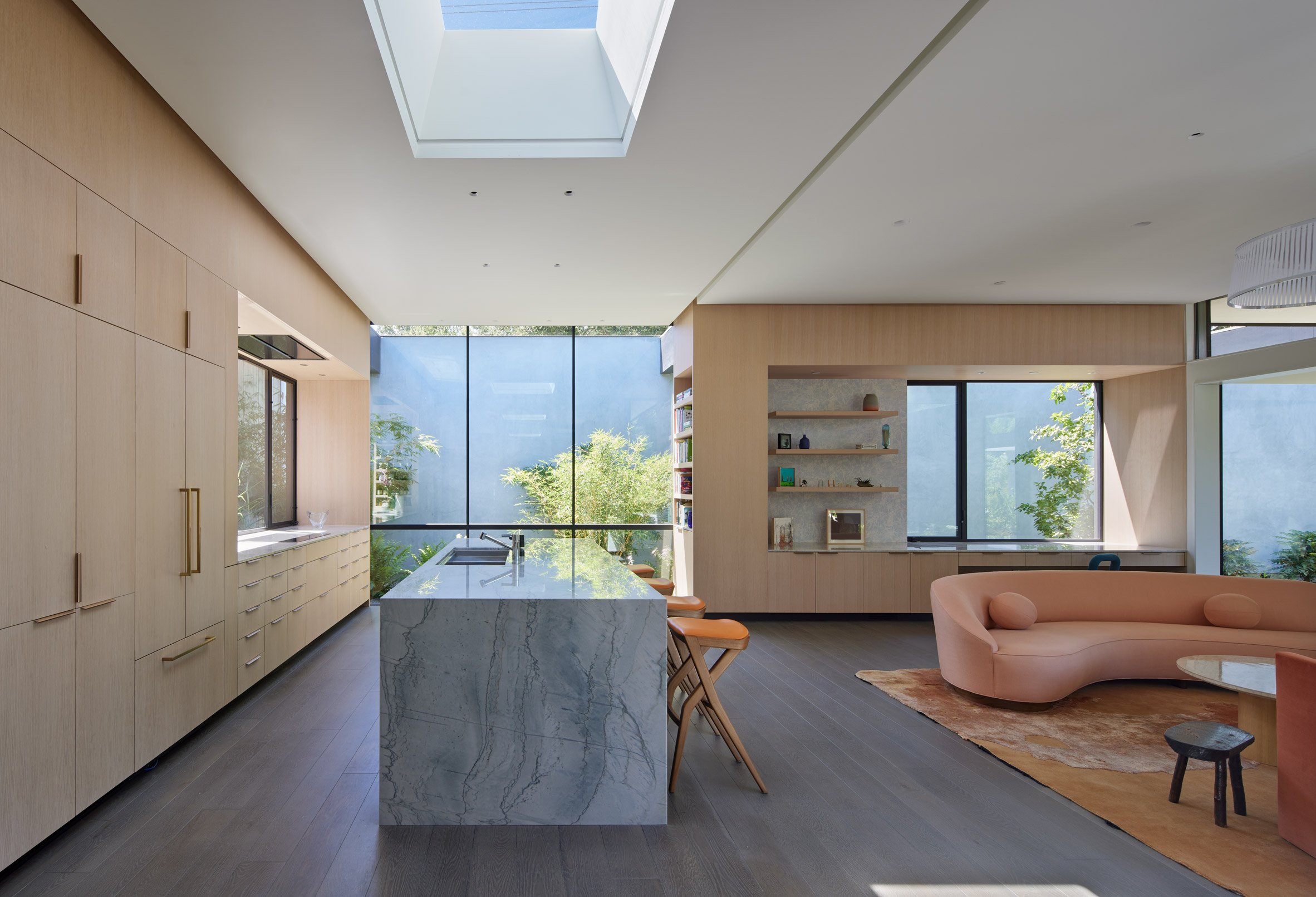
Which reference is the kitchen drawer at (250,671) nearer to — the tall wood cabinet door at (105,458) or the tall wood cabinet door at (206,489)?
the tall wood cabinet door at (206,489)

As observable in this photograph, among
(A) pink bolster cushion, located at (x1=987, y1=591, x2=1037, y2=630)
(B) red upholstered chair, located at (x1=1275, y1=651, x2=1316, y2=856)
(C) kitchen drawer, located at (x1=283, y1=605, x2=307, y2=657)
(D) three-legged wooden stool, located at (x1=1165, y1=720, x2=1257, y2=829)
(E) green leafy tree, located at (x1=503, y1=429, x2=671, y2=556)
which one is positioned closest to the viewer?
(B) red upholstered chair, located at (x1=1275, y1=651, x2=1316, y2=856)

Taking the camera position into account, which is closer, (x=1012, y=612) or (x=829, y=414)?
(x=1012, y=612)

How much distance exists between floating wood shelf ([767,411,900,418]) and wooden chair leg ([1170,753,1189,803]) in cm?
419

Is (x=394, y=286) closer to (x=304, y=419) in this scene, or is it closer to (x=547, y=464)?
(x=304, y=419)

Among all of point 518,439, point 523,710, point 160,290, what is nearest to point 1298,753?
point 523,710

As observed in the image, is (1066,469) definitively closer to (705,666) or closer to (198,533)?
(705,666)

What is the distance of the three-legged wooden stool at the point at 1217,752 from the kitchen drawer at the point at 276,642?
4.63 m

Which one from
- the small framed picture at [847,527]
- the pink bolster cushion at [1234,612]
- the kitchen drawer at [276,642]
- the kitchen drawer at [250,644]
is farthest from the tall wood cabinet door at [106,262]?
the pink bolster cushion at [1234,612]

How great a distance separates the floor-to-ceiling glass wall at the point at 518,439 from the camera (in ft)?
25.8

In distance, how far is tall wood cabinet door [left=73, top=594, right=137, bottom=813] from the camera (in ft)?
8.50

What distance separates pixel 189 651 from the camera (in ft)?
11.1

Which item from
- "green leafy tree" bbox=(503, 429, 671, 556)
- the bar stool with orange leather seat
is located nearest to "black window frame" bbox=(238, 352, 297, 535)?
"green leafy tree" bbox=(503, 429, 671, 556)

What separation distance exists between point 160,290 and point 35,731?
1807 millimetres

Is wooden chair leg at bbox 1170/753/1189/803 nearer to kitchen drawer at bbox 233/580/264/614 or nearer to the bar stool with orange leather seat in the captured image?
the bar stool with orange leather seat
